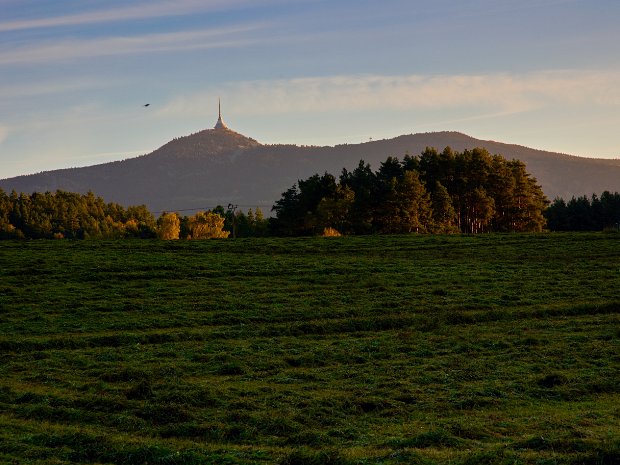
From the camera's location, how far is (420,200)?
111 m

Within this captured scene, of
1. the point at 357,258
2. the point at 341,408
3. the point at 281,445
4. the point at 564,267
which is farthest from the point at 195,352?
the point at 564,267

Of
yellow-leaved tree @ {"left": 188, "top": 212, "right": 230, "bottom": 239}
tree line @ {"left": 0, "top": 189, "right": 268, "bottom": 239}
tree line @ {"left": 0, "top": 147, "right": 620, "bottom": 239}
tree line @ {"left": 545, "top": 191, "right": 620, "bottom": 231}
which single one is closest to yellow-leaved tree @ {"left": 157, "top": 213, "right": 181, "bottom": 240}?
tree line @ {"left": 0, "top": 189, "right": 268, "bottom": 239}

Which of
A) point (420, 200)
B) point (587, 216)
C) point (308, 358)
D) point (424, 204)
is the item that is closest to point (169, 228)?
point (420, 200)

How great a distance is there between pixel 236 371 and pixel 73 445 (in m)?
12.0

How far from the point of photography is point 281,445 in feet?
69.5

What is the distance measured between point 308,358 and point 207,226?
403ft

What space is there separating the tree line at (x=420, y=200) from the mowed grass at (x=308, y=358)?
4327cm

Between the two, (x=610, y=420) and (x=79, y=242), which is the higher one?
(x=79, y=242)

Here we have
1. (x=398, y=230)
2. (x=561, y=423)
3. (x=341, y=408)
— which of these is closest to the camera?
(x=561, y=423)

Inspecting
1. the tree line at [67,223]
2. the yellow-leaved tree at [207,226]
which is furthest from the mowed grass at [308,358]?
the tree line at [67,223]

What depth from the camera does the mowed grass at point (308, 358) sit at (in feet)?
67.6

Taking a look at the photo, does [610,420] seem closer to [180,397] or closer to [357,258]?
[180,397]

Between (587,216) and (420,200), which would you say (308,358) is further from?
(587,216)

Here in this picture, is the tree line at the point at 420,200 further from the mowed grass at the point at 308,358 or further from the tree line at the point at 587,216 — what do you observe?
the mowed grass at the point at 308,358
